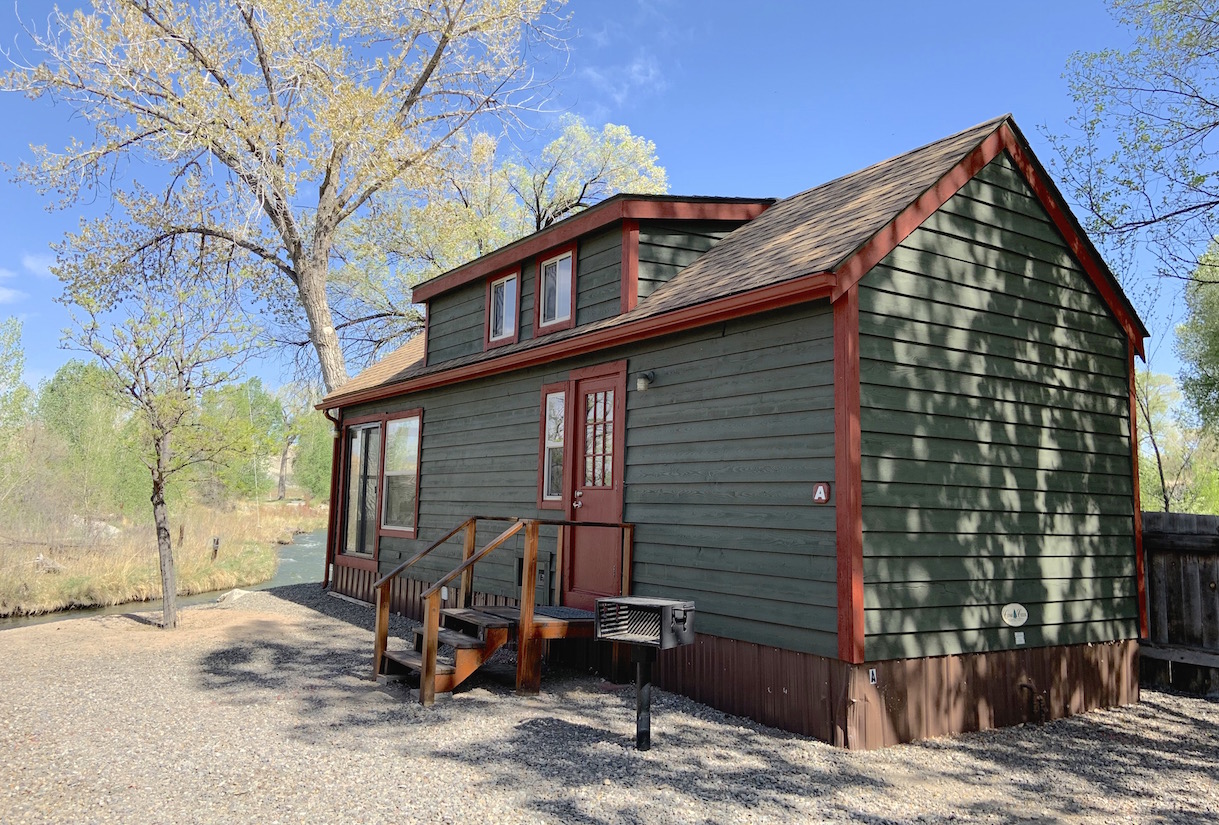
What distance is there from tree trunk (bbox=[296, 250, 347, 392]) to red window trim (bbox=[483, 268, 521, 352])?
8105mm

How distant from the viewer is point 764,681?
5.68 metres

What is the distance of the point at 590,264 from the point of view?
8594mm

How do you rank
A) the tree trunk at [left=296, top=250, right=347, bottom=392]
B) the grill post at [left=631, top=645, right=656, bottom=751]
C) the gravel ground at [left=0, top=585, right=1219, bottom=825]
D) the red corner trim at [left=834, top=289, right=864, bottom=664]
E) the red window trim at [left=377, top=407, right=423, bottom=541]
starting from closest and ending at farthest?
the gravel ground at [left=0, top=585, right=1219, bottom=825] → the grill post at [left=631, top=645, right=656, bottom=751] → the red corner trim at [left=834, top=289, right=864, bottom=664] → the red window trim at [left=377, top=407, right=423, bottom=541] → the tree trunk at [left=296, top=250, right=347, bottom=392]

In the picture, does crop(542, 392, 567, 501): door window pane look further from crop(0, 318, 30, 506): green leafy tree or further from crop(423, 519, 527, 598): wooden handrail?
crop(0, 318, 30, 506): green leafy tree

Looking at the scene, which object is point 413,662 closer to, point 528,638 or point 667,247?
point 528,638

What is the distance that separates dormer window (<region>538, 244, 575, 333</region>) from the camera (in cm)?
885

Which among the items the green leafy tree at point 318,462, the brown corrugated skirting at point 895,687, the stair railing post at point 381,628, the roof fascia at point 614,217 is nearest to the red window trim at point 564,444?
the roof fascia at point 614,217

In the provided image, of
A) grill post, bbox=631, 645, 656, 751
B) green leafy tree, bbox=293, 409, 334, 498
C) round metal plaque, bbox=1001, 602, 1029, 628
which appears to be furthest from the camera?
green leafy tree, bbox=293, 409, 334, 498

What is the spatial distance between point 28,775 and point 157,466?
19.6 feet

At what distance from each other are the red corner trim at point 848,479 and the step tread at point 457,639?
2.96 m

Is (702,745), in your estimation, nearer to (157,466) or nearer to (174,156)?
(157,466)

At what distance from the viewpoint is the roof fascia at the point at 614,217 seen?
8055 millimetres

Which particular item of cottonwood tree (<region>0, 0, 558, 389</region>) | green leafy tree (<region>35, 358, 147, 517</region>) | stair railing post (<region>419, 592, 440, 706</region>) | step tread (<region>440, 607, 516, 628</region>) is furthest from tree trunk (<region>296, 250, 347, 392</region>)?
stair railing post (<region>419, 592, 440, 706</region>)

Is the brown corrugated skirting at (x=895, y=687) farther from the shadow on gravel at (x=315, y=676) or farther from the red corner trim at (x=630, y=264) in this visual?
the red corner trim at (x=630, y=264)
